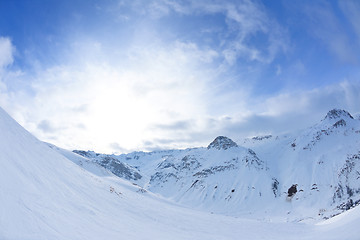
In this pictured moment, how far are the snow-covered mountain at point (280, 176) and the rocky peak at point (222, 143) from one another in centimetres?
72

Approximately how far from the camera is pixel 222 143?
169000mm

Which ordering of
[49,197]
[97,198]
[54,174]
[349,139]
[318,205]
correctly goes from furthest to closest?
[349,139]
[318,205]
[97,198]
[54,174]
[49,197]

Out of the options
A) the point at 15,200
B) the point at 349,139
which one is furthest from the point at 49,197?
the point at 349,139

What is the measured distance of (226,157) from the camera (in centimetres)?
14912

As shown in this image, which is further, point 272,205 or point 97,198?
point 272,205

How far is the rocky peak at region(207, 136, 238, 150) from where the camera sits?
16425 centimetres

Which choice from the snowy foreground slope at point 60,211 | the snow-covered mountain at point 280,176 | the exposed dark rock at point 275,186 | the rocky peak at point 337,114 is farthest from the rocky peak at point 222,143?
the snowy foreground slope at point 60,211

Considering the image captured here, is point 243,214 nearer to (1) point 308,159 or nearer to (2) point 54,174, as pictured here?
(1) point 308,159

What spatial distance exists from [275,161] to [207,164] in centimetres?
4200

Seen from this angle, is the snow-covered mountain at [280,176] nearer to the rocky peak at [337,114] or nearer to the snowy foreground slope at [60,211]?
the rocky peak at [337,114]

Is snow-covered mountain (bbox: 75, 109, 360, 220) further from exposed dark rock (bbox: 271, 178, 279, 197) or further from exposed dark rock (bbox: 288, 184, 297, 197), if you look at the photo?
exposed dark rock (bbox: 288, 184, 297, 197)

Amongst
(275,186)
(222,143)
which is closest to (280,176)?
(275,186)

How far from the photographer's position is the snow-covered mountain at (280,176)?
88.7 m

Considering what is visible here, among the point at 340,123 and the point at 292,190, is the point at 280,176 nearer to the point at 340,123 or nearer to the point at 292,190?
the point at 292,190
